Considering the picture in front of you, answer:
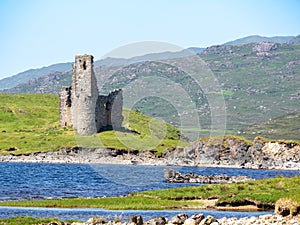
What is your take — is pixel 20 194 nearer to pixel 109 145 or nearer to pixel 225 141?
pixel 109 145

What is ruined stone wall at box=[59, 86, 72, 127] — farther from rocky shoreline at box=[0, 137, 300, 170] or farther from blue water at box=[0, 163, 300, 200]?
blue water at box=[0, 163, 300, 200]

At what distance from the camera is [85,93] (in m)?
120

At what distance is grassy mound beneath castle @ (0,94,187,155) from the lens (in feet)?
398

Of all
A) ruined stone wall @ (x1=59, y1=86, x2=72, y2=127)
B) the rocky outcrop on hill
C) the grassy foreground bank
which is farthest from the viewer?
ruined stone wall @ (x1=59, y1=86, x2=72, y2=127)

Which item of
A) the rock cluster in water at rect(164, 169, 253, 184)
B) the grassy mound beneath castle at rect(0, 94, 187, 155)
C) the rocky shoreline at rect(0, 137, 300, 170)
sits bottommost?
the rocky shoreline at rect(0, 137, 300, 170)

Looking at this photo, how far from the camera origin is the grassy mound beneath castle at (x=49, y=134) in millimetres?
121438

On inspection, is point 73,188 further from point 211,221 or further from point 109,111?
point 109,111

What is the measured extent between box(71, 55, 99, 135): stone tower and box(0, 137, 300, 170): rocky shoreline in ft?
14.5

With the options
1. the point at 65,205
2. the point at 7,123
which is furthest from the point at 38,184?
the point at 7,123

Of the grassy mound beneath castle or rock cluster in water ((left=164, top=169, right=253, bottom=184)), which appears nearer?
rock cluster in water ((left=164, top=169, right=253, bottom=184))

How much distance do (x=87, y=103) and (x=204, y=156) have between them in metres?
23.2

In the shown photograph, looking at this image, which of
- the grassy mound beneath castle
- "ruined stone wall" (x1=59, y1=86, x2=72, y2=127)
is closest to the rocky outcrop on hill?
the grassy mound beneath castle

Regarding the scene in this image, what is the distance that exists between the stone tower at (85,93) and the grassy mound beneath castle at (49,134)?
256 cm

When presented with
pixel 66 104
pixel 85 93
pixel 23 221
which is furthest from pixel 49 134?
pixel 23 221
